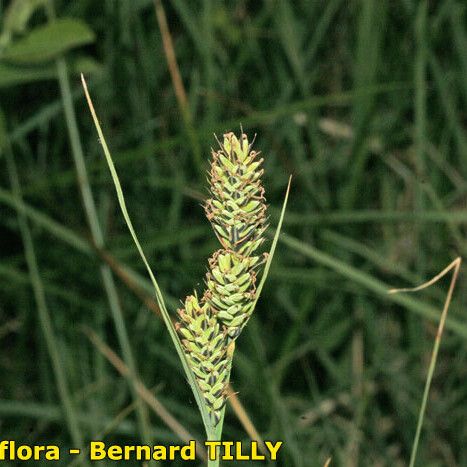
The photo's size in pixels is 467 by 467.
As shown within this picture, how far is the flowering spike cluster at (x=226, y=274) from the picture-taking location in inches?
15.2

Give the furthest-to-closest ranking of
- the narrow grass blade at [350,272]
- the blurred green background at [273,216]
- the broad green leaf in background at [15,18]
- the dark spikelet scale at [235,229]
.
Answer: the blurred green background at [273,216] < the broad green leaf in background at [15,18] < the narrow grass blade at [350,272] < the dark spikelet scale at [235,229]

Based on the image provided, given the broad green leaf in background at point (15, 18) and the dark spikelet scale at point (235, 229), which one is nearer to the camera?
the dark spikelet scale at point (235, 229)

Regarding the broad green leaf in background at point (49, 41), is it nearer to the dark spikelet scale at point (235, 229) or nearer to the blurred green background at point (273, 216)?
the blurred green background at point (273, 216)

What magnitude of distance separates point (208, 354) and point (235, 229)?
0.06m

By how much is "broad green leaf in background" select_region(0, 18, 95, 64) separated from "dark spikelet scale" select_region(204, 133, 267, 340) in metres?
0.63

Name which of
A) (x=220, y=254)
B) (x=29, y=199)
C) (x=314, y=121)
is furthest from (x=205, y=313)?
(x=29, y=199)

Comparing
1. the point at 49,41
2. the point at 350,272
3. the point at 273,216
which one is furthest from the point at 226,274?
the point at 273,216

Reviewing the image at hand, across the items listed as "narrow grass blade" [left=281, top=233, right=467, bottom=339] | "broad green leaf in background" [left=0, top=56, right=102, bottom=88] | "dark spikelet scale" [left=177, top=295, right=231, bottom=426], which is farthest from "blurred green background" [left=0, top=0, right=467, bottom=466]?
"dark spikelet scale" [left=177, top=295, right=231, bottom=426]

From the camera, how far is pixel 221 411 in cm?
40

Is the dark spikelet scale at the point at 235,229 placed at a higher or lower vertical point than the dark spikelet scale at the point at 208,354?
higher

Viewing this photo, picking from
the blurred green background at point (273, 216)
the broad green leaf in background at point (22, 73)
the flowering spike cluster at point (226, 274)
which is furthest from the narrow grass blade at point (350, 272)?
the flowering spike cluster at point (226, 274)

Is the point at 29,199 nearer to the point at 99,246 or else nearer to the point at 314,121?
the point at 314,121

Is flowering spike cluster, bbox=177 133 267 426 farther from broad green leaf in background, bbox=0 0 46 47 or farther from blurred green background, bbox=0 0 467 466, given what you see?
blurred green background, bbox=0 0 467 466

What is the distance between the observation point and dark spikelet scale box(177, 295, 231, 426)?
15.5 inches
